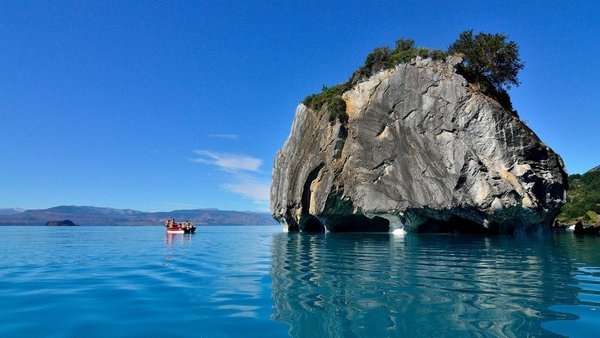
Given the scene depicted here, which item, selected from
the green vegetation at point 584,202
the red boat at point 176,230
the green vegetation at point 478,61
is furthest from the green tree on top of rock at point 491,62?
the red boat at point 176,230

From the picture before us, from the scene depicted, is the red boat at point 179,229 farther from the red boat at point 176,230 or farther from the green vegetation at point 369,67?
the green vegetation at point 369,67

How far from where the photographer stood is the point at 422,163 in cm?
4338

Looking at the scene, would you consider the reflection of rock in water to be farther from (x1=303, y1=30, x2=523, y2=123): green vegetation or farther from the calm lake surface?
(x1=303, y1=30, x2=523, y2=123): green vegetation

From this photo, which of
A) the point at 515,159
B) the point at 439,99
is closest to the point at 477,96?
the point at 439,99

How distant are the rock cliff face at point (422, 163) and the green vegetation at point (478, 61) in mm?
1244

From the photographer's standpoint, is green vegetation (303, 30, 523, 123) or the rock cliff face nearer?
the rock cliff face

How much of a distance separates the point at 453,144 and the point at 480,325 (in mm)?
36336

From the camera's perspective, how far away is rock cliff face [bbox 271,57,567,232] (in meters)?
38.1

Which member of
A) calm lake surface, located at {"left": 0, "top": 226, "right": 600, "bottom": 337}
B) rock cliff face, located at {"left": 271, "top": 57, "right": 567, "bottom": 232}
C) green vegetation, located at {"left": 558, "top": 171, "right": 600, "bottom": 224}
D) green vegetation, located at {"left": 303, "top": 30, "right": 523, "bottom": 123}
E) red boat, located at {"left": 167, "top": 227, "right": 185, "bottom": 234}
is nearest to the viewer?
calm lake surface, located at {"left": 0, "top": 226, "right": 600, "bottom": 337}

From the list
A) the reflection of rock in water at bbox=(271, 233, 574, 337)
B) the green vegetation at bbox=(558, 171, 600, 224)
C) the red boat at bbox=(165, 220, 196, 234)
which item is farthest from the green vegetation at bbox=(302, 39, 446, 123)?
the green vegetation at bbox=(558, 171, 600, 224)

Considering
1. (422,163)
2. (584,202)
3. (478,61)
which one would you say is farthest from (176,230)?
(584,202)

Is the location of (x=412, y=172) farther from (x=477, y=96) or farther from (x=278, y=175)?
(x=278, y=175)

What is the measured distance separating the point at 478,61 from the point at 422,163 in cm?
1499

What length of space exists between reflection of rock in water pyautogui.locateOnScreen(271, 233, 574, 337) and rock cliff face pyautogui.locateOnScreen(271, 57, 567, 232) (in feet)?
77.8
